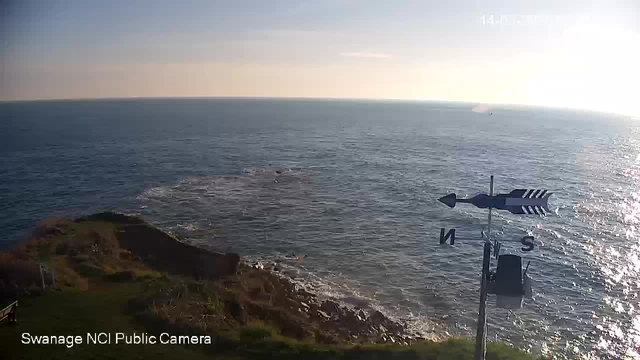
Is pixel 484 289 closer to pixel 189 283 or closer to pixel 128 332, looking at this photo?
pixel 128 332

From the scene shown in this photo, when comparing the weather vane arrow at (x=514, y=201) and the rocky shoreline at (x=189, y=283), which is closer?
the weather vane arrow at (x=514, y=201)

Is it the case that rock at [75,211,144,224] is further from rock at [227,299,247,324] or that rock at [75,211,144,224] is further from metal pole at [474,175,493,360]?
metal pole at [474,175,493,360]

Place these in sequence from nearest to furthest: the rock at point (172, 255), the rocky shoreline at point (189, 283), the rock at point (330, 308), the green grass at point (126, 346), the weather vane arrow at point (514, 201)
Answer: the weather vane arrow at point (514, 201) → the green grass at point (126, 346) → the rocky shoreline at point (189, 283) → the rock at point (330, 308) → the rock at point (172, 255)

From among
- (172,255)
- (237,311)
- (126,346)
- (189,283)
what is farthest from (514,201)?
(172,255)

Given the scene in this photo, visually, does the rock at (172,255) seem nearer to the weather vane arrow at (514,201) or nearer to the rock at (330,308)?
the rock at (330,308)

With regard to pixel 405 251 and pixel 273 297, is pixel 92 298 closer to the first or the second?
pixel 273 297

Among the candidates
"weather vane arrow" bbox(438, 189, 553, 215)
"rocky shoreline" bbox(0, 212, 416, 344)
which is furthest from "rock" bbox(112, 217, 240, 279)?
"weather vane arrow" bbox(438, 189, 553, 215)

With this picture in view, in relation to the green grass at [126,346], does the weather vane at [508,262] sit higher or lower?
higher

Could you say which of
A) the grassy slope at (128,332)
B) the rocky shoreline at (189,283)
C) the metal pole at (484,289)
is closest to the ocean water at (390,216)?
the rocky shoreline at (189,283)

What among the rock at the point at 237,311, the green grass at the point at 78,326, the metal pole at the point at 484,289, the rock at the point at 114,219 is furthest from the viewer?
the rock at the point at 114,219
